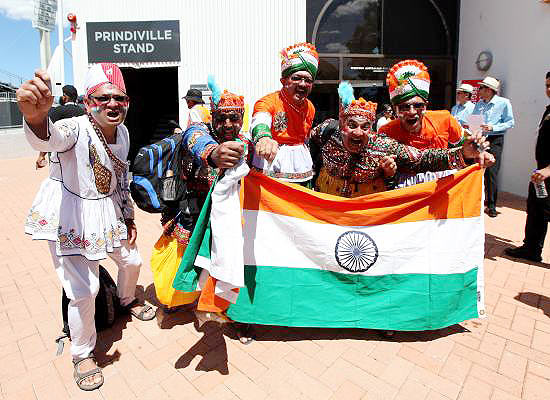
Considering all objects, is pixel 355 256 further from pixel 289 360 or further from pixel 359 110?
pixel 359 110

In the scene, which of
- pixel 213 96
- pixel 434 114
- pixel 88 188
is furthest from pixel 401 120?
pixel 88 188

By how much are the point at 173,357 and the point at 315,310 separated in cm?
113

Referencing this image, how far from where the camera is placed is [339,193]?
3.05 metres

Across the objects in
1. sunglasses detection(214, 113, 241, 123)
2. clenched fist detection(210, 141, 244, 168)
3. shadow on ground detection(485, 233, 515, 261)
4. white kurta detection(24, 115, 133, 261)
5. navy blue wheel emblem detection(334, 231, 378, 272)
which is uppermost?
sunglasses detection(214, 113, 241, 123)

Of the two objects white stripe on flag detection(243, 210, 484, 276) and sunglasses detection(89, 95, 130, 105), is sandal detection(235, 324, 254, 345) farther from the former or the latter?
sunglasses detection(89, 95, 130, 105)

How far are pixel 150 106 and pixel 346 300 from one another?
44.3 feet

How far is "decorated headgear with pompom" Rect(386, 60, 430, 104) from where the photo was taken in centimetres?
292

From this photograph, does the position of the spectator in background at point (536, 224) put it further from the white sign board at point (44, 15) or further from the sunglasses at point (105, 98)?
the white sign board at point (44, 15)

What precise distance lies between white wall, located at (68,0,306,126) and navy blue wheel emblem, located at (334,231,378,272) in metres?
7.67

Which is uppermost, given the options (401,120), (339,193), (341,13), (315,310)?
(341,13)

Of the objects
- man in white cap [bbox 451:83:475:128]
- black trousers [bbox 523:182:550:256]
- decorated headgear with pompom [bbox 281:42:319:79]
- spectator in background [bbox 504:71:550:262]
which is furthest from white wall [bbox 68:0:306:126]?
decorated headgear with pompom [bbox 281:42:319:79]

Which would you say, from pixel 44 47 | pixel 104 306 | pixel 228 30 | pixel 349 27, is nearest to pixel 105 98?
pixel 104 306

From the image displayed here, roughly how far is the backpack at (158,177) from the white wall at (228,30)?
7.25m

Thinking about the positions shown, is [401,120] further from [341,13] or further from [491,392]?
[341,13]
